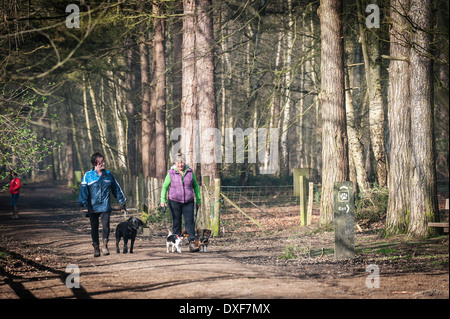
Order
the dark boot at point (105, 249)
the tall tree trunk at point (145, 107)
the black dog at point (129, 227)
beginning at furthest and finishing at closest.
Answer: the tall tree trunk at point (145, 107) < the dark boot at point (105, 249) < the black dog at point (129, 227)

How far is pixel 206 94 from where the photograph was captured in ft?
54.4

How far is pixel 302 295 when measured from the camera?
23.5ft

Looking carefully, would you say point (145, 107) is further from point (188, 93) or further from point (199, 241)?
point (199, 241)

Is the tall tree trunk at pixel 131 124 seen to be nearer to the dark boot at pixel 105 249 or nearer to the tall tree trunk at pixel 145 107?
the tall tree trunk at pixel 145 107

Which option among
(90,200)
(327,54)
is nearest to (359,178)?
(327,54)

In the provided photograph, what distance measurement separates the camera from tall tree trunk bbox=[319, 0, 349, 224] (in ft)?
48.1

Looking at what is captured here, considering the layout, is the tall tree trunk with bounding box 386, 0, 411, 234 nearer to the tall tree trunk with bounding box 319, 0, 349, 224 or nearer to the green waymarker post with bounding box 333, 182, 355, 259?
the tall tree trunk with bounding box 319, 0, 349, 224

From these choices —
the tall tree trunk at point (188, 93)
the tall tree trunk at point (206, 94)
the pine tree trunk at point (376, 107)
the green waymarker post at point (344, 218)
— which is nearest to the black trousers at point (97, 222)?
the green waymarker post at point (344, 218)

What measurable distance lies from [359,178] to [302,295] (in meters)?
12.2

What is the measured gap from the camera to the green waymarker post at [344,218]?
984 centimetres

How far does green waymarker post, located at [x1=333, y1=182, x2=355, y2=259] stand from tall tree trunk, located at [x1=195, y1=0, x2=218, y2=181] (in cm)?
710

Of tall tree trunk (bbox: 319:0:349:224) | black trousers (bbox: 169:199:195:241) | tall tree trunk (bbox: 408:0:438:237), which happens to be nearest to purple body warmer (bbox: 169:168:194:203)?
black trousers (bbox: 169:199:195:241)

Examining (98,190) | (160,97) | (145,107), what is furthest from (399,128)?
(145,107)

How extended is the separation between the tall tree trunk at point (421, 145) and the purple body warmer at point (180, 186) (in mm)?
4623
